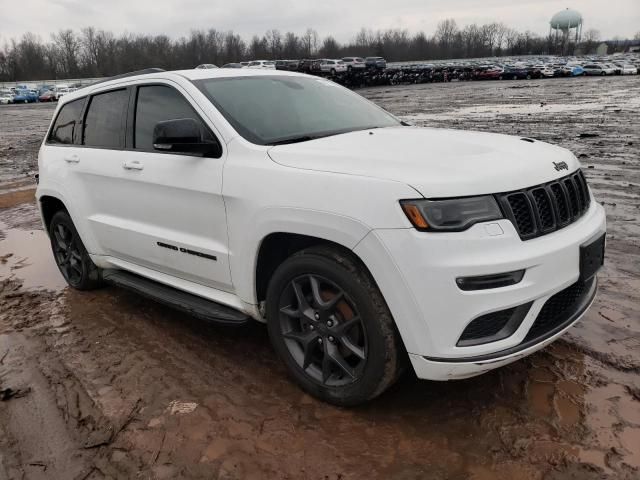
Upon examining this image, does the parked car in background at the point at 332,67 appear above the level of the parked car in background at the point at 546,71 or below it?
above

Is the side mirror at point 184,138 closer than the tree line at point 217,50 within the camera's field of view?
Yes

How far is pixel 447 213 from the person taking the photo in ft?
8.36

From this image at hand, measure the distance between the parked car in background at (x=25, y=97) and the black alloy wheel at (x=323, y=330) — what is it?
70847mm

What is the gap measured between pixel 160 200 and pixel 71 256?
6.68ft

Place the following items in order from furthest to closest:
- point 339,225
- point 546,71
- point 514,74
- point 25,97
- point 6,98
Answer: point 6,98, point 25,97, point 546,71, point 514,74, point 339,225

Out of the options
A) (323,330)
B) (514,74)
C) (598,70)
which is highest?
(323,330)

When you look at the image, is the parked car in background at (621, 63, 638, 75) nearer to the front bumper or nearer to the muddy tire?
the front bumper

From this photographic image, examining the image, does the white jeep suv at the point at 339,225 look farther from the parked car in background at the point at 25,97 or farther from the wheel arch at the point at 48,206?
the parked car in background at the point at 25,97

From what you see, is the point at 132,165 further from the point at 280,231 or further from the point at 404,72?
the point at 404,72

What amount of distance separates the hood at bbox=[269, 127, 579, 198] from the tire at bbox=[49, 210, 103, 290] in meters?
2.74

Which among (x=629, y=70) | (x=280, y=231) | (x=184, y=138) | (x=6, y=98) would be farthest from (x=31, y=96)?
(x=280, y=231)

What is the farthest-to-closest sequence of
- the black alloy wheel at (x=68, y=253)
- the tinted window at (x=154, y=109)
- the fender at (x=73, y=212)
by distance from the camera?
the black alloy wheel at (x=68, y=253)
the fender at (x=73, y=212)
the tinted window at (x=154, y=109)

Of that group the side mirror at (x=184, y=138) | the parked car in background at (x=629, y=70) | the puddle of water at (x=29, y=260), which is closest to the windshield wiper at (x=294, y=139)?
the side mirror at (x=184, y=138)

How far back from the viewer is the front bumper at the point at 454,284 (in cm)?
250
